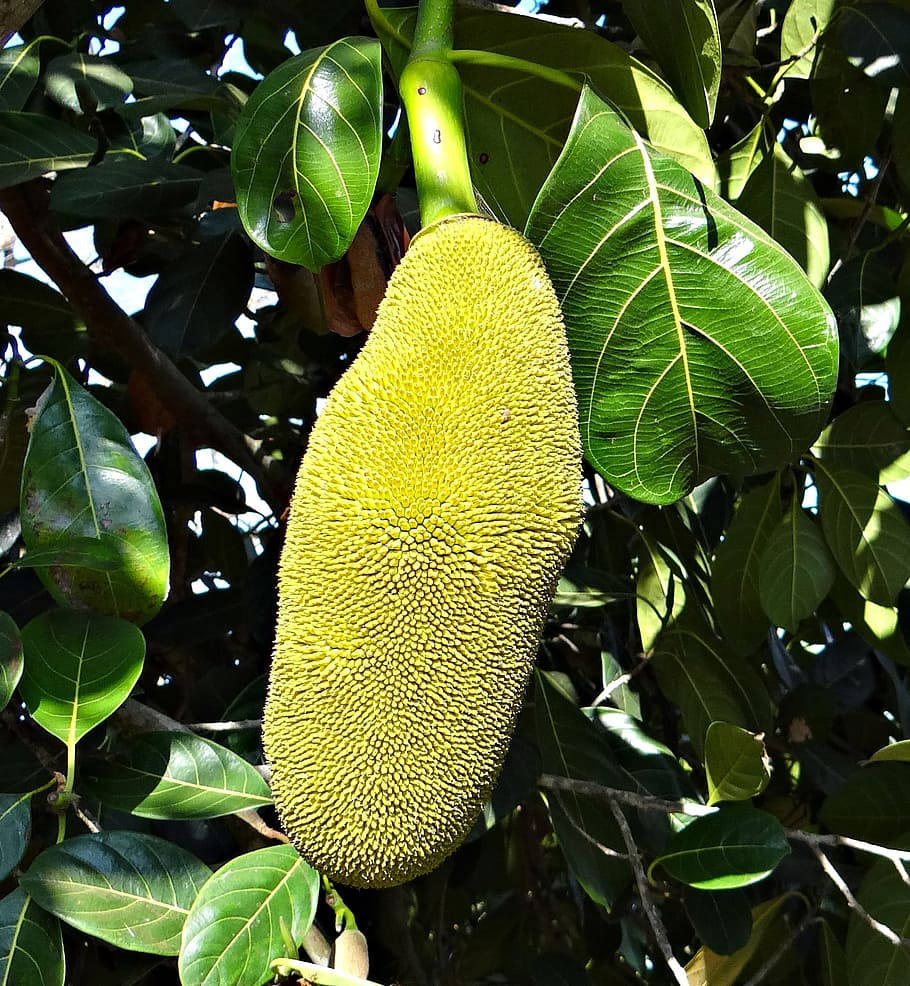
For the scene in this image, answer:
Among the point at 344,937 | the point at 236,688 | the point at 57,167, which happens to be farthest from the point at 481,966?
the point at 57,167

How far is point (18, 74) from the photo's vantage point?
1156mm

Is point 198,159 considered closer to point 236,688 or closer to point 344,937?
point 236,688

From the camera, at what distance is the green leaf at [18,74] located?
113cm

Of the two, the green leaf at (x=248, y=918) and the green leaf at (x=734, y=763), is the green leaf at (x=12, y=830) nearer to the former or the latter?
the green leaf at (x=248, y=918)

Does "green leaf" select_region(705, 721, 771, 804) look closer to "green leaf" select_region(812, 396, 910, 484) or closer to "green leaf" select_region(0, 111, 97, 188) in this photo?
"green leaf" select_region(812, 396, 910, 484)

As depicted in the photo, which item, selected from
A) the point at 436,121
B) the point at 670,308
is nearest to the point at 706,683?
the point at 670,308

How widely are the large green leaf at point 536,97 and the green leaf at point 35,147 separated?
42 centimetres

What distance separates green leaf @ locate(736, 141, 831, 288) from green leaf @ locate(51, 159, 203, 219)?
558mm

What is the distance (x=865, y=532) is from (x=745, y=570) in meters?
0.13

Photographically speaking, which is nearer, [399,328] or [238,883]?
[399,328]

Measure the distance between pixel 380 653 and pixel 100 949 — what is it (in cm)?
67

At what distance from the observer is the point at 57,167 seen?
1.06 meters

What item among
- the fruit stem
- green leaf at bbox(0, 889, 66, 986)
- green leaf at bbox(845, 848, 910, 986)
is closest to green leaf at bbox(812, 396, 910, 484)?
green leaf at bbox(845, 848, 910, 986)

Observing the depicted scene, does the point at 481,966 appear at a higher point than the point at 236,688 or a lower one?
lower
